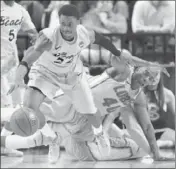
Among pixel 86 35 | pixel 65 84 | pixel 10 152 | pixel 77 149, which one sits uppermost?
pixel 86 35

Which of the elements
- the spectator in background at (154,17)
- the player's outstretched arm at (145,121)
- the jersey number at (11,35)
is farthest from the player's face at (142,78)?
the jersey number at (11,35)

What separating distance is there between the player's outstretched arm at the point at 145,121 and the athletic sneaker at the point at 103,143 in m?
0.22

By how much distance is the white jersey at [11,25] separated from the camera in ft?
13.0

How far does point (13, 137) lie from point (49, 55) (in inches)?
32.4

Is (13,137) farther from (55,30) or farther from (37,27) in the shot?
(55,30)

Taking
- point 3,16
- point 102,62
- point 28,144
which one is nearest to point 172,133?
point 102,62

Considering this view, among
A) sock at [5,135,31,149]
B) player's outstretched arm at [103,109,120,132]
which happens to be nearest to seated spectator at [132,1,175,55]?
player's outstretched arm at [103,109,120,132]

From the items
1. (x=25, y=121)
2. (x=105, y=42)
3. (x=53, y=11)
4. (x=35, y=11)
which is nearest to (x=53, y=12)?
(x=53, y=11)

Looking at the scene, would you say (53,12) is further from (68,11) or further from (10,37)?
(68,11)

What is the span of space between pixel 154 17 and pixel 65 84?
1.16m

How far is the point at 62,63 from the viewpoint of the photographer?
11.5 feet

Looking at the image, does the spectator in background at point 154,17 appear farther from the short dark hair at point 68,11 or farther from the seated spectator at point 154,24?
the short dark hair at point 68,11

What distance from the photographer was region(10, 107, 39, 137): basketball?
11.1ft

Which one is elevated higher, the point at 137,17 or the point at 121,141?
the point at 137,17
